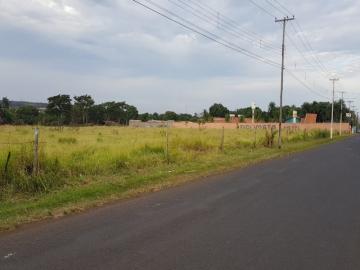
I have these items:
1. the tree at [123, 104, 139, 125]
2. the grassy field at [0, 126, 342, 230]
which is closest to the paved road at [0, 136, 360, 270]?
the grassy field at [0, 126, 342, 230]

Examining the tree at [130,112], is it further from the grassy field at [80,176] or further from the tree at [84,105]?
the grassy field at [80,176]

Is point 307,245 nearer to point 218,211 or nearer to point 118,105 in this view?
point 218,211

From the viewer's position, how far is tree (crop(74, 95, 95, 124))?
141 meters

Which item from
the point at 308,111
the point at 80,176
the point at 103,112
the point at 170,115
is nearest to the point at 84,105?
the point at 103,112

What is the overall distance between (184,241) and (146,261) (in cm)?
123

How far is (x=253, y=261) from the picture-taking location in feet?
21.0

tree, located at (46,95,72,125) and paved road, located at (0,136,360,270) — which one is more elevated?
tree, located at (46,95,72,125)

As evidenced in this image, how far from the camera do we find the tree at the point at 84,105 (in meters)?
141

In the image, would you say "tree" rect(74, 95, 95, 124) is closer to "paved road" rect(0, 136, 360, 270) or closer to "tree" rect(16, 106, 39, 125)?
"tree" rect(16, 106, 39, 125)

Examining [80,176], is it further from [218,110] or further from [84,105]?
[218,110]

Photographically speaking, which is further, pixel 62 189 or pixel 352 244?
pixel 62 189

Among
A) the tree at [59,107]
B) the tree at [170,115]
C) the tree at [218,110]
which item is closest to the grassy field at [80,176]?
the tree at [59,107]

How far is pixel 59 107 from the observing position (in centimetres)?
12875

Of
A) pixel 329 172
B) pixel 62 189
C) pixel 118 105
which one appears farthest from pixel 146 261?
pixel 118 105
